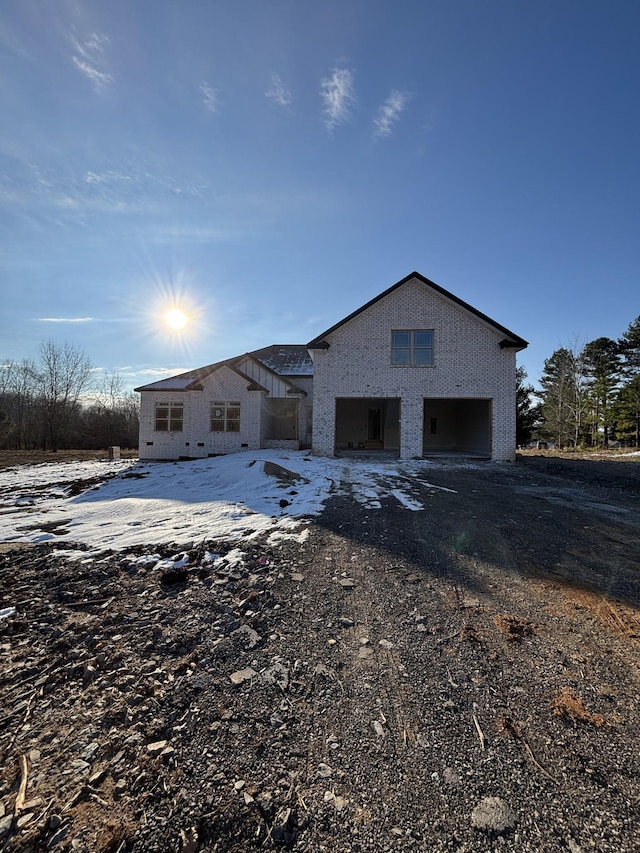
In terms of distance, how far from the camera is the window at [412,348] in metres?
14.7

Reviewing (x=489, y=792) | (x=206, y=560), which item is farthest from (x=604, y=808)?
(x=206, y=560)

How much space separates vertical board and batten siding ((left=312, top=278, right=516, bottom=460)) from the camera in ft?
47.0

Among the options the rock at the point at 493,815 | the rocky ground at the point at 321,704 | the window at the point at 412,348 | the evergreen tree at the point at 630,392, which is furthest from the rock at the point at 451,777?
the evergreen tree at the point at 630,392

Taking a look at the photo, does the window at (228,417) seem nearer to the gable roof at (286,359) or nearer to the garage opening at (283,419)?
the garage opening at (283,419)

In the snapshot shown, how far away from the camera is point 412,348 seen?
1477 centimetres

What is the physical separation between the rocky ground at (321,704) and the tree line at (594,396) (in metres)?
30.3

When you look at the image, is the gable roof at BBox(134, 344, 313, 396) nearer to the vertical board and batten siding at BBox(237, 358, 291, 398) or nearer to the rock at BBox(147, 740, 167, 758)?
the vertical board and batten siding at BBox(237, 358, 291, 398)

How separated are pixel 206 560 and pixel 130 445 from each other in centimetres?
3504

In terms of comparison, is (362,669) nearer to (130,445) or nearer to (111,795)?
(111,795)

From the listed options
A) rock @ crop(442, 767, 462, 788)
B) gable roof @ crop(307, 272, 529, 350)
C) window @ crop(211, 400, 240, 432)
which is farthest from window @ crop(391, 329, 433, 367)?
rock @ crop(442, 767, 462, 788)

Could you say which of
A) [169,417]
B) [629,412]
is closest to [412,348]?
[169,417]

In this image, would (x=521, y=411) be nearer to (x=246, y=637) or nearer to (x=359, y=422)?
(x=359, y=422)

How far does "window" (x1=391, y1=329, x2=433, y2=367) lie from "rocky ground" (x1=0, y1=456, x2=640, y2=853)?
446 inches

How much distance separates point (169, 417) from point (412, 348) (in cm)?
1239
